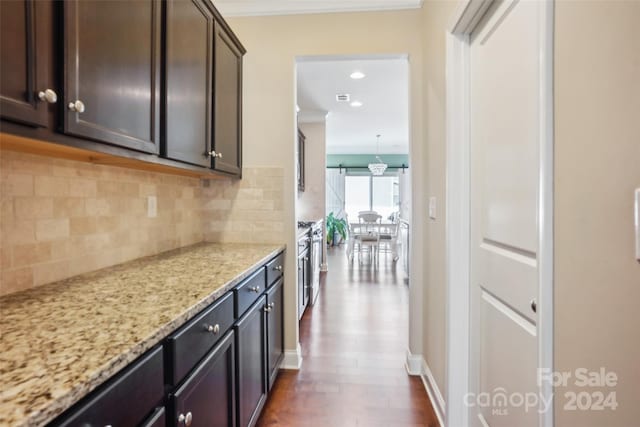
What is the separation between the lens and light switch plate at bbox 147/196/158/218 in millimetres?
1846

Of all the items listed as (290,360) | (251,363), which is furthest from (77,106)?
(290,360)

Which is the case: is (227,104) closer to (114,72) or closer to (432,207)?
(114,72)

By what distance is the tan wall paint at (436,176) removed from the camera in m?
1.78

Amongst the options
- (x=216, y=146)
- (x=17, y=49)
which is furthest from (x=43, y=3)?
(x=216, y=146)

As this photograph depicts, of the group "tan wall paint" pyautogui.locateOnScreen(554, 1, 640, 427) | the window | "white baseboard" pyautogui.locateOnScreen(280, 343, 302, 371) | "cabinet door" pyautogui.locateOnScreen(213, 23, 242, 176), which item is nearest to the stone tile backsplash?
"cabinet door" pyautogui.locateOnScreen(213, 23, 242, 176)

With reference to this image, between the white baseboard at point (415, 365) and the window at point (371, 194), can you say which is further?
the window at point (371, 194)

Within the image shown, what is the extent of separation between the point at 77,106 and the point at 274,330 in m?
1.60

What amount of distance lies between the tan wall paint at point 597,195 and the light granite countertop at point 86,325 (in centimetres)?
97

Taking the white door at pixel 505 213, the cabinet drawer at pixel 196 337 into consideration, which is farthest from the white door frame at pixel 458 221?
the cabinet drawer at pixel 196 337

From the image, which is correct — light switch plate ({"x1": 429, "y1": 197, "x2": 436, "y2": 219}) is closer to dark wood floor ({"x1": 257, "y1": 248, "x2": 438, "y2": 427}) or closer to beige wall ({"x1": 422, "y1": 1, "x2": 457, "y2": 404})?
beige wall ({"x1": 422, "y1": 1, "x2": 457, "y2": 404})

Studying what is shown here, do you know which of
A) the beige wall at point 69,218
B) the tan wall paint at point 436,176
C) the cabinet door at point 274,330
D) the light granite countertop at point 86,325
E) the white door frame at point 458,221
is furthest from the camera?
the cabinet door at point 274,330

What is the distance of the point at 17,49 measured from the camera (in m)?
0.77

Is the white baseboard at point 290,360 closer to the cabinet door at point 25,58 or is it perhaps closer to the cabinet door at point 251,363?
the cabinet door at point 251,363

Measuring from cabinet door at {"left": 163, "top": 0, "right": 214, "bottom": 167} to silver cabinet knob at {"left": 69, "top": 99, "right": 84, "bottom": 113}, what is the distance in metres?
0.48
